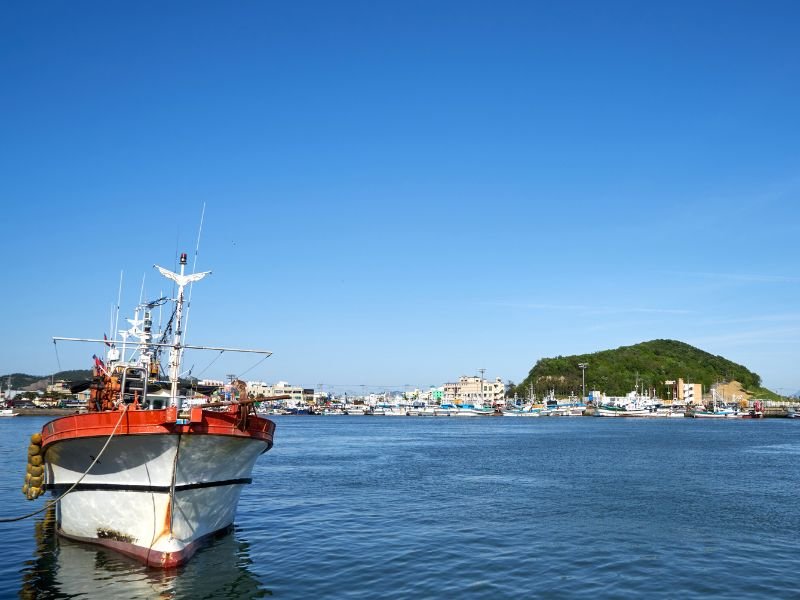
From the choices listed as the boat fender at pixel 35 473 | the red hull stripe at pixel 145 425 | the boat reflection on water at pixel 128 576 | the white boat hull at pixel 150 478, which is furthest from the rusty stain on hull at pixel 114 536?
the boat fender at pixel 35 473

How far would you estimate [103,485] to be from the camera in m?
21.4

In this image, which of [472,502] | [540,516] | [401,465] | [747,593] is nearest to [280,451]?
[401,465]

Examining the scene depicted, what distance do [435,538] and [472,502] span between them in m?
9.19

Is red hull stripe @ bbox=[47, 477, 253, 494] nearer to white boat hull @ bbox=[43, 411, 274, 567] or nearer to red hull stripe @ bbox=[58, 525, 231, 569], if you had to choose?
white boat hull @ bbox=[43, 411, 274, 567]

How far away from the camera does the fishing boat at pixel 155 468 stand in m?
20.2

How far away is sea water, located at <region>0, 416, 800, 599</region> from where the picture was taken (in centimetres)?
1936

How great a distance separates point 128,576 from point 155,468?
10.8 ft

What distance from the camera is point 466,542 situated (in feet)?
81.6

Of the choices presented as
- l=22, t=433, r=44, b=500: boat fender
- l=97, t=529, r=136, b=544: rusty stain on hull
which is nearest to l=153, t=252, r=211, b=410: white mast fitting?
l=97, t=529, r=136, b=544: rusty stain on hull

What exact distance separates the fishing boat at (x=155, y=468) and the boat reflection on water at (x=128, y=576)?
0.45m

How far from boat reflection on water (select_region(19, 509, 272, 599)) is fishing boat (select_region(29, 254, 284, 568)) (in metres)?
0.45

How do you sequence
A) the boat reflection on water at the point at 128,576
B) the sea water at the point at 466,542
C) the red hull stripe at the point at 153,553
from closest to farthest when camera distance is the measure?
the boat reflection on water at the point at 128,576 → the sea water at the point at 466,542 → the red hull stripe at the point at 153,553

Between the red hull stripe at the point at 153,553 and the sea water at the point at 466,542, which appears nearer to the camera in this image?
the sea water at the point at 466,542

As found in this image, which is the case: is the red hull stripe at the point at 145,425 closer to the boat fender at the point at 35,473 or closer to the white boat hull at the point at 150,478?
the white boat hull at the point at 150,478
